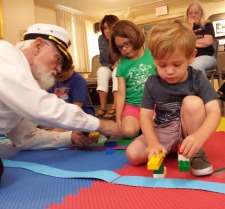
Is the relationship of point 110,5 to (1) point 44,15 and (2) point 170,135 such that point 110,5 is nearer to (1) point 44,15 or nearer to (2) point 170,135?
(1) point 44,15

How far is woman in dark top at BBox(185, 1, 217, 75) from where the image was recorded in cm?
232

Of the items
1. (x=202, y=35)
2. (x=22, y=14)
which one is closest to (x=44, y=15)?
(x=22, y=14)

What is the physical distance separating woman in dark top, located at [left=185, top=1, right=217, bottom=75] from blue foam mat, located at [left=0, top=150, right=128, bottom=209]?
1.42 meters

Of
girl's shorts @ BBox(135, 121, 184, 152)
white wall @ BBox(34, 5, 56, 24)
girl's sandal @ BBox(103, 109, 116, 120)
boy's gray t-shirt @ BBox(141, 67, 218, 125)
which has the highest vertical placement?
white wall @ BBox(34, 5, 56, 24)

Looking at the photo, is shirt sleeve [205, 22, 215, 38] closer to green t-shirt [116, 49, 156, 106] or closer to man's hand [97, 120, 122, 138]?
green t-shirt [116, 49, 156, 106]

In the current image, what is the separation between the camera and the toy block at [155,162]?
0.74 metres

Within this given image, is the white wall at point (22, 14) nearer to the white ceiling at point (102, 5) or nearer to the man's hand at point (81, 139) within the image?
the white ceiling at point (102, 5)

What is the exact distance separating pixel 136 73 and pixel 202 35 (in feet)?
3.49

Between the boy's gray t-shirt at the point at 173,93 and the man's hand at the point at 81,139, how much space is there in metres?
0.41

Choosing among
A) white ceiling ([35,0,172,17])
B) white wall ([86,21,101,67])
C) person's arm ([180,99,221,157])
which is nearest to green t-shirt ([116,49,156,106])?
person's arm ([180,99,221,157])

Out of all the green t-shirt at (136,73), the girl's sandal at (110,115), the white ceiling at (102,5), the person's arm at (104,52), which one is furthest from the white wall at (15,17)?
the green t-shirt at (136,73)

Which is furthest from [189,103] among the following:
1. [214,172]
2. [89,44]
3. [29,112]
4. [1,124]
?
[89,44]

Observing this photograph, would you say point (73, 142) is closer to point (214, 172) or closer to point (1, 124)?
point (1, 124)

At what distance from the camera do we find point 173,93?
0.97 m
